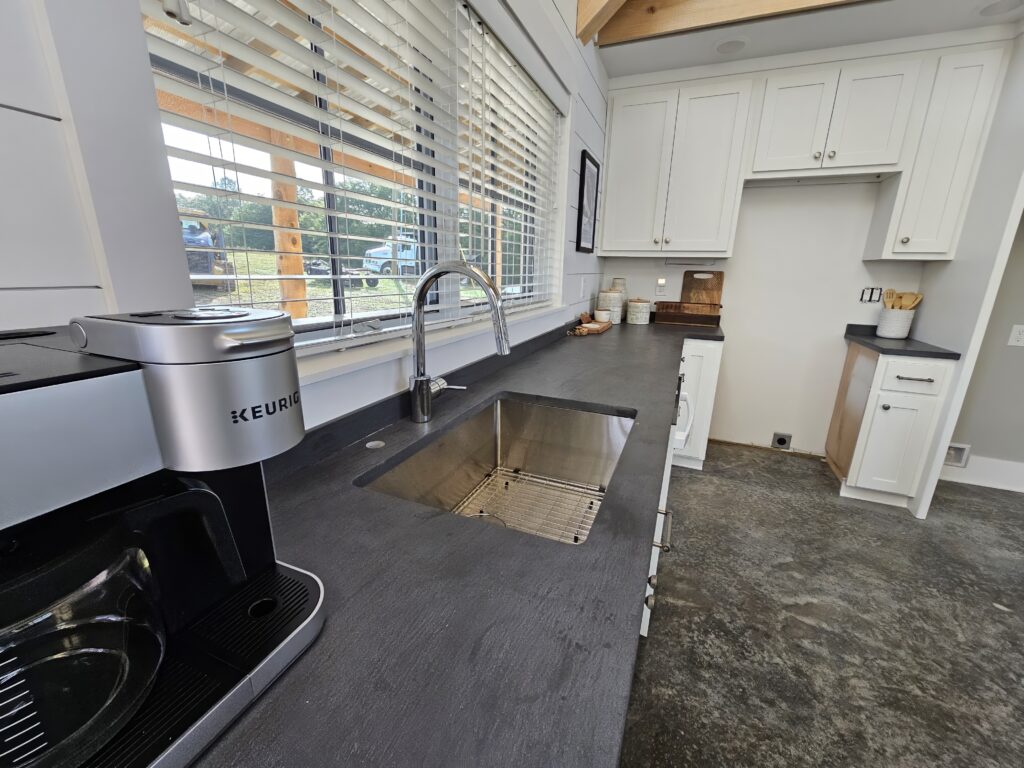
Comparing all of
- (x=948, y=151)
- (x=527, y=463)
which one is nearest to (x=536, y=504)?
(x=527, y=463)

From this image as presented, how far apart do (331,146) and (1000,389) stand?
3792 mm

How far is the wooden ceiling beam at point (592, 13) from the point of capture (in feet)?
6.14

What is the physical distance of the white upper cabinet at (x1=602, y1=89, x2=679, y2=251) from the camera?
2.65 m

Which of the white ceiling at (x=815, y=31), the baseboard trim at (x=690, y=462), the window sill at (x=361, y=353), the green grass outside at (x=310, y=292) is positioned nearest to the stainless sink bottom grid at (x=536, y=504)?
the window sill at (x=361, y=353)

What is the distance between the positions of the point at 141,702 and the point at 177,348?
0.27m

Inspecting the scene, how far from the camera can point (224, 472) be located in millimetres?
382

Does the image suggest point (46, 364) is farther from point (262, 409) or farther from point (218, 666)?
point (218, 666)

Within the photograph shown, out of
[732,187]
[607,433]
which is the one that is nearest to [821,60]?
[732,187]

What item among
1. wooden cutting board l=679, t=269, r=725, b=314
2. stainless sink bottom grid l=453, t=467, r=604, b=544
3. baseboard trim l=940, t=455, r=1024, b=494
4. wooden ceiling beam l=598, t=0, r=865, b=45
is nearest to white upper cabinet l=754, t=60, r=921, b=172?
wooden ceiling beam l=598, t=0, r=865, b=45

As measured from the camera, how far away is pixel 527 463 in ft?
4.30

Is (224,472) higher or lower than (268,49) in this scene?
lower

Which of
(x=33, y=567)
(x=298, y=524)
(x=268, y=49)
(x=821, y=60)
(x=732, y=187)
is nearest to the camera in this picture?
(x=33, y=567)

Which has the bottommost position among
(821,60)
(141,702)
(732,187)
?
(141,702)

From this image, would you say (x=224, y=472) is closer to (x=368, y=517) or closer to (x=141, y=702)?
(x=141, y=702)
